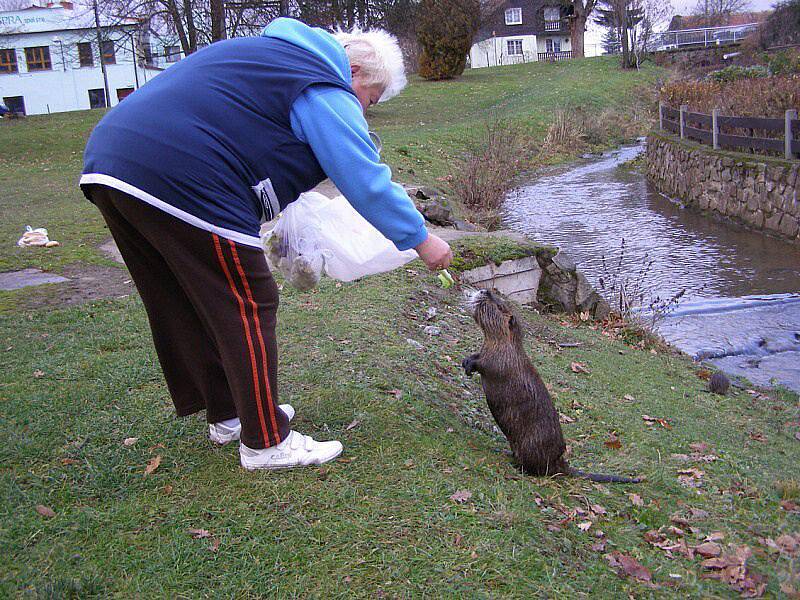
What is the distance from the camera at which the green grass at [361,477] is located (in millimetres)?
2838

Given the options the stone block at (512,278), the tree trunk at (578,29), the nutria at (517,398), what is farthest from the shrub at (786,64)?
the tree trunk at (578,29)

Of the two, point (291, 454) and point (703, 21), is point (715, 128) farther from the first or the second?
point (703, 21)

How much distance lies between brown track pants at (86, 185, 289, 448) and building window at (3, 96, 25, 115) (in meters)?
51.2

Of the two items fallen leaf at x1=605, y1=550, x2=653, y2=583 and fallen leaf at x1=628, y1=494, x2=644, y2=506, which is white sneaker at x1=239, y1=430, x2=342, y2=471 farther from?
fallen leaf at x1=628, y1=494, x2=644, y2=506

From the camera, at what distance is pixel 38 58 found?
158 ft

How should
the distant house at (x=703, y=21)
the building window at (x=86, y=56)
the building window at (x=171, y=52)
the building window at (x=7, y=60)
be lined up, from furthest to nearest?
1. the distant house at (x=703, y=21)
2. the building window at (x=7, y=60)
3. the building window at (x=86, y=56)
4. the building window at (x=171, y=52)

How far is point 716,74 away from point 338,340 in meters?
25.6

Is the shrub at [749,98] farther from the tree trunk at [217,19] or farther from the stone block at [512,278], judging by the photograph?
the tree trunk at [217,19]

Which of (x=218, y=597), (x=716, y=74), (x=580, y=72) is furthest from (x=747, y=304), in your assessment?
(x=580, y=72)

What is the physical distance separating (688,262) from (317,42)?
9.30 m

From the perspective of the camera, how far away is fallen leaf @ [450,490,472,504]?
332cm

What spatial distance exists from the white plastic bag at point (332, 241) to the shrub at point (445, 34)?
105ft

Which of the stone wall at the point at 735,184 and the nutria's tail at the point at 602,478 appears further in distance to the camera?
the stone wall at the point at 735,184

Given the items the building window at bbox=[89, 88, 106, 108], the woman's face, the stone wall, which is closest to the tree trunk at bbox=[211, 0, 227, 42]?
the stone wall
